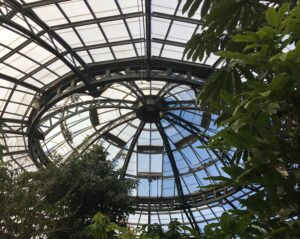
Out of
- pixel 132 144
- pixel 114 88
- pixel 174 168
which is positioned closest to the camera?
pixel 114 88

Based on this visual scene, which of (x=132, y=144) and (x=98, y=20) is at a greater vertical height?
(x=132, y=144)

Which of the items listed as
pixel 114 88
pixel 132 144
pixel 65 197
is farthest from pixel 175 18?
pixel 132 144

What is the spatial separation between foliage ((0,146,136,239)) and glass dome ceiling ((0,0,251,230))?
1.41 meters

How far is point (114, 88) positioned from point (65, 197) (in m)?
15.0

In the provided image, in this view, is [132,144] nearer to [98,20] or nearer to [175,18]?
[98,20]

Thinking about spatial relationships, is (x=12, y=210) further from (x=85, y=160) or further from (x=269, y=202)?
(x=85, y=160)

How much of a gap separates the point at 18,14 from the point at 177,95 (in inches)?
522

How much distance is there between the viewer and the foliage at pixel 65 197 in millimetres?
11430

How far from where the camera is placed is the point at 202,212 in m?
38.6

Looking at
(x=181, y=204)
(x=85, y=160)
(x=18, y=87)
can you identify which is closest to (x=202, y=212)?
(x=181, y=204)

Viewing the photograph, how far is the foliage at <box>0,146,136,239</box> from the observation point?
11430 millimetres

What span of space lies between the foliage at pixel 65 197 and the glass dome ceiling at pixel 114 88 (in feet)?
4.62

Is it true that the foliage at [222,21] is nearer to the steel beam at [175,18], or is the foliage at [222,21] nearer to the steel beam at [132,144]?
the steel beam at [175,18]

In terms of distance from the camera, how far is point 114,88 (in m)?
28.4
